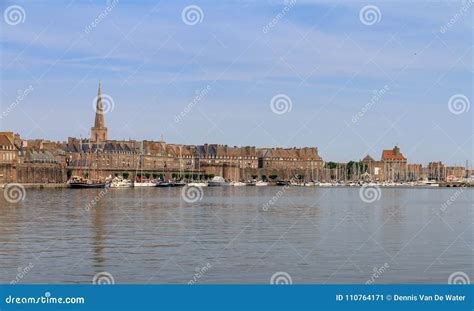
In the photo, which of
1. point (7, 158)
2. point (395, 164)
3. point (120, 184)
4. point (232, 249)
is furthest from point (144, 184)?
point (232, 249)

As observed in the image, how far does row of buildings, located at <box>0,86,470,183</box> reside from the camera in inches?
4395

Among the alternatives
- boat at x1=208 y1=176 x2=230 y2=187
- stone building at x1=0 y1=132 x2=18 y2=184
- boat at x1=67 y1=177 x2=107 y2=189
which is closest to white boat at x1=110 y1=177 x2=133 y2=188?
boat at x1=67 y1=177 x2=107 y2=189

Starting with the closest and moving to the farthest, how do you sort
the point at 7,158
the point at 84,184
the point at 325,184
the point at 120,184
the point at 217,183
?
the point at 84,184, the point at 7,158, the point at 120,184, the point at 217,183, the point at 325,184

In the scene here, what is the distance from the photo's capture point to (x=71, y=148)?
131m

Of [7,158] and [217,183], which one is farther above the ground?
[7,158]

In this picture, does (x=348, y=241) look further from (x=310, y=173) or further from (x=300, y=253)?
(x=310, y=173)

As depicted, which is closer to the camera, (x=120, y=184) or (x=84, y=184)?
(x=84, y=184)

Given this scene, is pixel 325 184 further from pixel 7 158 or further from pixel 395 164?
pixel 7 158

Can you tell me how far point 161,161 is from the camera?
501ft

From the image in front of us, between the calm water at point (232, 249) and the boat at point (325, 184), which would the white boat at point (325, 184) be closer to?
the boat at point (325, 184)

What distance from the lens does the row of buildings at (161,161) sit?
112 metres

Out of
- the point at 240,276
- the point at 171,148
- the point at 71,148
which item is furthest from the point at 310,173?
the point at 240,276
